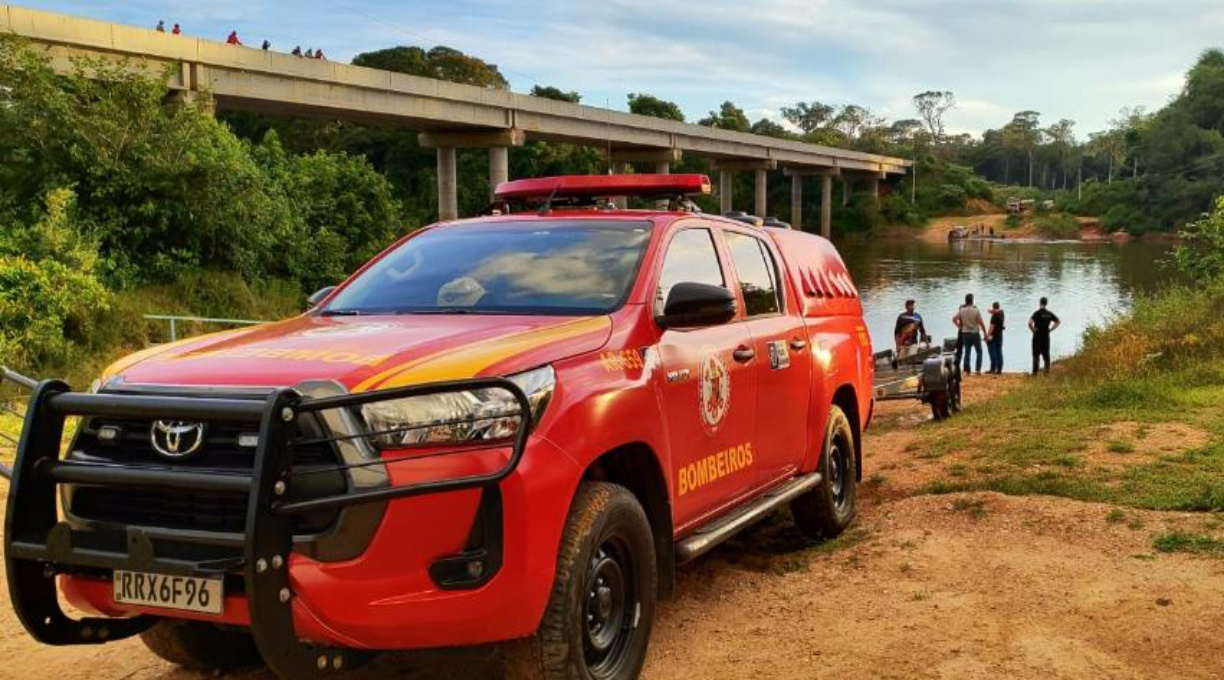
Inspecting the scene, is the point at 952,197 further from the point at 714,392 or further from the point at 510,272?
the point at 510,272

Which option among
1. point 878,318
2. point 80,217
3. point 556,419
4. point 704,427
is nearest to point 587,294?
point 704,427

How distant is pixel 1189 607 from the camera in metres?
5.05

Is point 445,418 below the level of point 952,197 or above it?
below

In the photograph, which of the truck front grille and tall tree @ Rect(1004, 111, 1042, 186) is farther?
tall tree @ Rect(1004, 111, 1042, 186)

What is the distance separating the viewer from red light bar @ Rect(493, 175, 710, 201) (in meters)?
6.18

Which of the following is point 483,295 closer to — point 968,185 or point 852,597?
point 852,597

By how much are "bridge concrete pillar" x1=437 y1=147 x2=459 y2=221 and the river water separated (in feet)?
62.1

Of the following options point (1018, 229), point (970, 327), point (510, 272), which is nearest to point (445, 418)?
point (510, 272)

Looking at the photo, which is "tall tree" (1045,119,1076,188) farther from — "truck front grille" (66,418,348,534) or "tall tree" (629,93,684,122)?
"truck front grille" (66,418,348,534)

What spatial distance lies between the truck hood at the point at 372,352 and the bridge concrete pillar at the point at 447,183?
1772 inches

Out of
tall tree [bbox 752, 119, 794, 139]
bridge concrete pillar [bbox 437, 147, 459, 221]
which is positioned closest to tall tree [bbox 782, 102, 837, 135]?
tall tree [bbox 752, 119, 794, 139]

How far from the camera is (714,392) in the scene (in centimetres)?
505

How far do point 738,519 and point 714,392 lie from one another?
0.66 m

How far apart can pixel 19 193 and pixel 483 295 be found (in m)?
19.9
